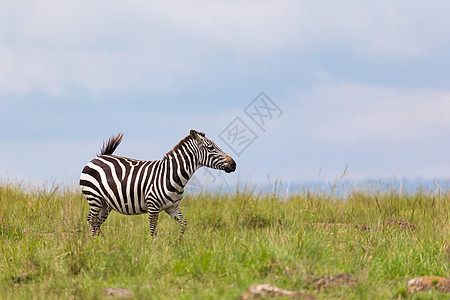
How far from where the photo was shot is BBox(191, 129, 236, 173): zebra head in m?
7.43

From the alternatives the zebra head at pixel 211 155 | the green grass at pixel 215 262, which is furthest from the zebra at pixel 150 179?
the green grass at pixel 215 262

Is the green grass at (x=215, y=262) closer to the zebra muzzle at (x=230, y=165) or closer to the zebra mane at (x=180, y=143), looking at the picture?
the zebra muzzle at (x=230, y=165)

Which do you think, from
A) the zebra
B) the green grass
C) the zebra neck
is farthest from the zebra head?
the green grass

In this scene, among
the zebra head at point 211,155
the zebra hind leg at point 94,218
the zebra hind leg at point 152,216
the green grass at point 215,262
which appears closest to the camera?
the green grass at point 215,262

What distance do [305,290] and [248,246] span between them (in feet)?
3.61

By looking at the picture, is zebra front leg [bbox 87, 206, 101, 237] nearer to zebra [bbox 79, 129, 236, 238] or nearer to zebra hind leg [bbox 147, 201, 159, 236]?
zebra [bbox 79, 129, 236, 238]

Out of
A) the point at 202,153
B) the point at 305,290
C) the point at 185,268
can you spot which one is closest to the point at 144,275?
the point at 185,268

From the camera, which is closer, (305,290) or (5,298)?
(305,290)

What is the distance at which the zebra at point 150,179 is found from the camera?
24.4ft

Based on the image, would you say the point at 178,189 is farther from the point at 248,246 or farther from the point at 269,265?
the point at 269,265

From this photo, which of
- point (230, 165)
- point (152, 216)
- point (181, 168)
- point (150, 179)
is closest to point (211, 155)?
point (230, 165)

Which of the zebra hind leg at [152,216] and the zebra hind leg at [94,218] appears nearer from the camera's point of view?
the zebra hind leg at [152,216]

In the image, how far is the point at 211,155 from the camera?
24.5 ft

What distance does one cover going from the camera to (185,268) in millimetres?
5562
